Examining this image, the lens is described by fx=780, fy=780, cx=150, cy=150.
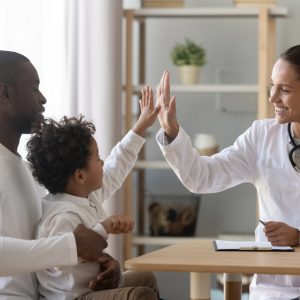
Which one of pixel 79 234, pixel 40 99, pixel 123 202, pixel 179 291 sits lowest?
pixel 179 291

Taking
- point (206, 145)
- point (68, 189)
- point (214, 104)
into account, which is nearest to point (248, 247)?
point (68, 189)

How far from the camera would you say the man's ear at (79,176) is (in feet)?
6.17

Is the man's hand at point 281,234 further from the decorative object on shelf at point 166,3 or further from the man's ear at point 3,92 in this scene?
the decorative object on shelf at point 166,3

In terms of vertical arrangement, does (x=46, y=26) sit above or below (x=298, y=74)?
above

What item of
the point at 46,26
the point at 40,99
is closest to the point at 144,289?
the point at 40,99

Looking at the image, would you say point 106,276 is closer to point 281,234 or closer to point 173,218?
point 281,234

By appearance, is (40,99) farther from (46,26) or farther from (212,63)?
(212,63)

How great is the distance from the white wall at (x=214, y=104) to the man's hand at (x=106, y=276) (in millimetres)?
2095

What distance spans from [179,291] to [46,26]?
1.63 metres

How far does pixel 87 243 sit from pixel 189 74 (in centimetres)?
204

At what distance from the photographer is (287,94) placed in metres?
2.23

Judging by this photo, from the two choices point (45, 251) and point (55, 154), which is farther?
point (55, 154)

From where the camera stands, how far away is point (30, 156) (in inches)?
74.0

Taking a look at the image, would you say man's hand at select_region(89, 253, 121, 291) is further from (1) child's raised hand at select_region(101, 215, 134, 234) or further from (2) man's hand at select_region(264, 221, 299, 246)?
(2) man's hand at select_region(264, 221, 299, 246)
